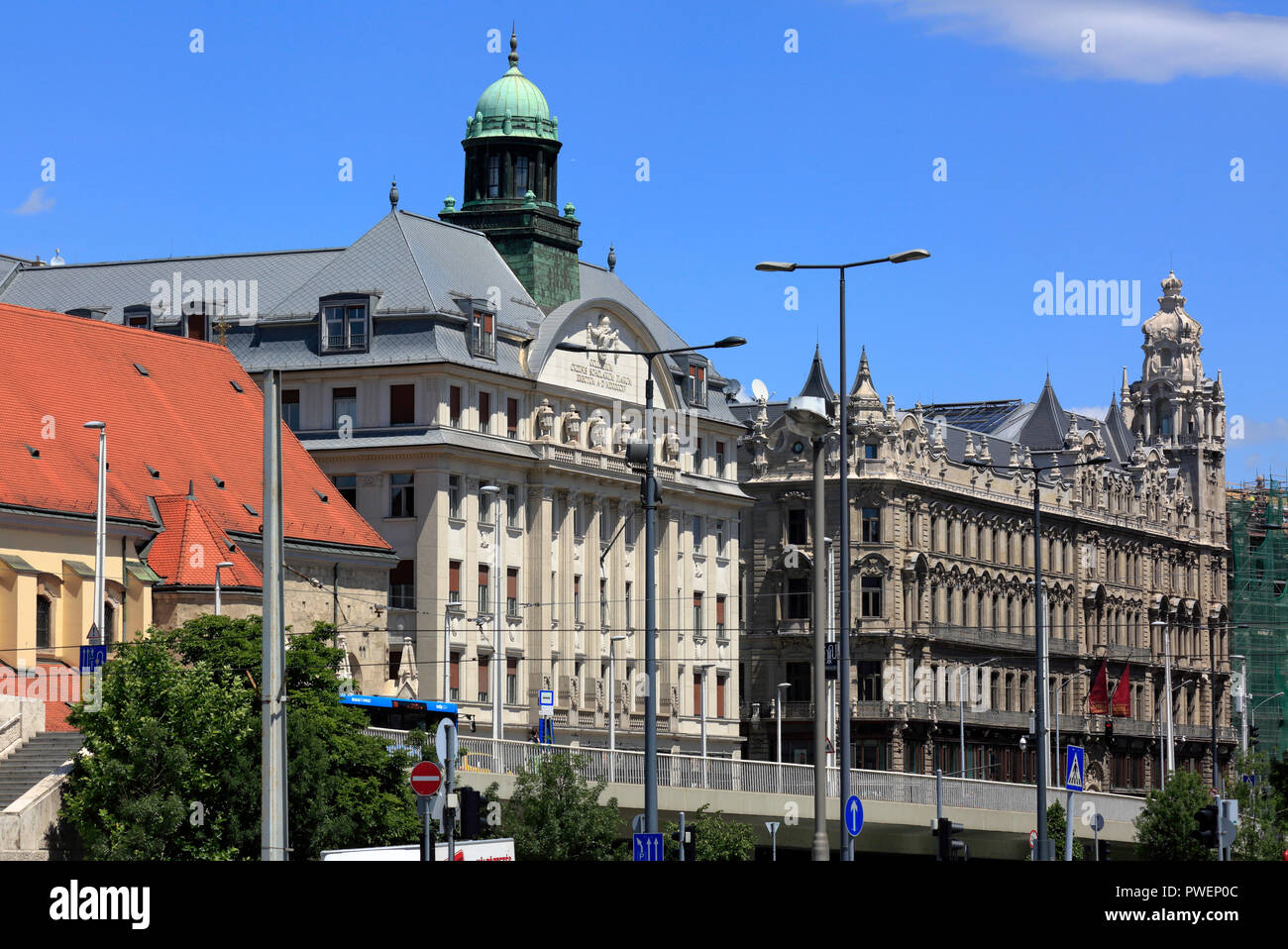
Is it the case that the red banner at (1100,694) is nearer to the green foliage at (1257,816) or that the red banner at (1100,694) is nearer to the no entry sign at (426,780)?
the green foliage at (1257,816)

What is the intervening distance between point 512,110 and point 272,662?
78144 mm

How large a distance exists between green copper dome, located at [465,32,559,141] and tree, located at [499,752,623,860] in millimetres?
55991

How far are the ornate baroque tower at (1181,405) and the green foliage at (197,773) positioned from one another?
107284 millimetres

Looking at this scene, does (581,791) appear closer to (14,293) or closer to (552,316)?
(552,316)

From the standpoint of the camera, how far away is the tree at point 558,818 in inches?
1757

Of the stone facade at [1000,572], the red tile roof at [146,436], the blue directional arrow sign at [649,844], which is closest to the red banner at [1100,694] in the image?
the stone facade at [1000,572]

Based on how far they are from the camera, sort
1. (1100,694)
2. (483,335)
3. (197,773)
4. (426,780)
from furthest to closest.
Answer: (1100,694), (483,335), (197,773), (426,780)

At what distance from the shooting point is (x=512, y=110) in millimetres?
98938

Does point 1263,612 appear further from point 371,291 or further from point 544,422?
point 371,291

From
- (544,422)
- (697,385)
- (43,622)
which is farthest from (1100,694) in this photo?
(43,622)

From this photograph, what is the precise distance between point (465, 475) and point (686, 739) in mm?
18430

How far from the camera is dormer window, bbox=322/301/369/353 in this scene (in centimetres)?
8512

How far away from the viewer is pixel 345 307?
85625mm

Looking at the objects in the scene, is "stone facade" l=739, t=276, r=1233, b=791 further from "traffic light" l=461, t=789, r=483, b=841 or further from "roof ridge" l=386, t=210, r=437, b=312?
"traffic light" l=461, t=789, r=483, b=841
